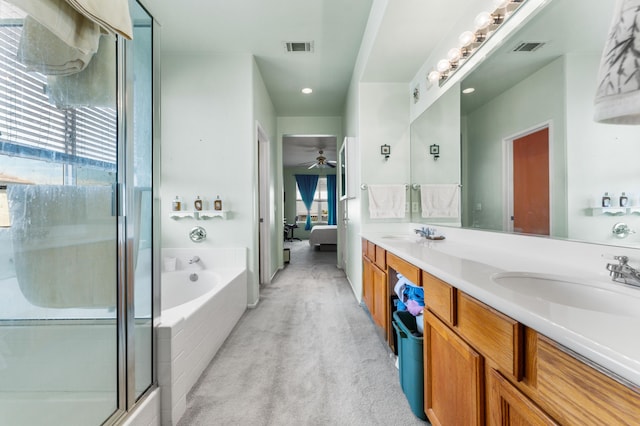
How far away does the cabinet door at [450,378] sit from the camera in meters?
0.79

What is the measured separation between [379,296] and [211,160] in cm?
215

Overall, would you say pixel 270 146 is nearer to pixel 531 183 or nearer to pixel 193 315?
pixel 193 315

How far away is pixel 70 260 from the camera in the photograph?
96cm

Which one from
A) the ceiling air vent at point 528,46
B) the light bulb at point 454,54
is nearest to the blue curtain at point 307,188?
the light bulb at point 454,54

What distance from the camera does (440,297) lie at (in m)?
1.03

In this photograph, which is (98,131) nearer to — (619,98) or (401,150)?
(619,98)

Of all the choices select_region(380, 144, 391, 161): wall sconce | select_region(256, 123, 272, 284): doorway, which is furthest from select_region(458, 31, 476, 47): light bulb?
select_region(256, 123, 272, 284): doorway

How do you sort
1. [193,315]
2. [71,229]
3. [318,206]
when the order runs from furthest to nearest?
[318,206], [193,315], [71,229]

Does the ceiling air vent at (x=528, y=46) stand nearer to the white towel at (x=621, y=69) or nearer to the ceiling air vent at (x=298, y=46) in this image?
the white towel at (x=621, y=69)

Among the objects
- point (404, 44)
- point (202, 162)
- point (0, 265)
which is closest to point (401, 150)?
point (404, 44)

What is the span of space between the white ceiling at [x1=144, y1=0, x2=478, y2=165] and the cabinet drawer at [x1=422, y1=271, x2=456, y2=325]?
172 centimetres

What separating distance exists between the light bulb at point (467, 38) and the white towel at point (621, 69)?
52.7 inches

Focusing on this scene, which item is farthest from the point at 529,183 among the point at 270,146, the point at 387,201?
the point at 270,146

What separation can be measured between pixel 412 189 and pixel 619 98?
219 cm
